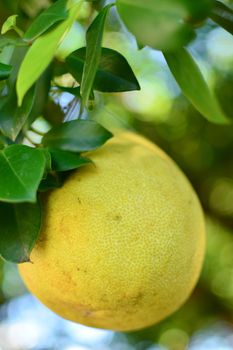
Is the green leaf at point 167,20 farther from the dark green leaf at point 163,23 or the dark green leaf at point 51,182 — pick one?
the dark green leaf at point 51,182

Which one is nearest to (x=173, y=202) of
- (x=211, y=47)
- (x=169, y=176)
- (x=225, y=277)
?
(x=169, y=176)

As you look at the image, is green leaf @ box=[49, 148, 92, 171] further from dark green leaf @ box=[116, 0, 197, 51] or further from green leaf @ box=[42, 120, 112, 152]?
dark green leaf @ box=[116, 0, 197, 51]

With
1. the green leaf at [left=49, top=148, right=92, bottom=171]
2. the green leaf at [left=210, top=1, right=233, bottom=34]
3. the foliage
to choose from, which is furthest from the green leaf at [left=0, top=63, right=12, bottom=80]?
the green leaf at [left=210, top=1, right=233, bottom=34]

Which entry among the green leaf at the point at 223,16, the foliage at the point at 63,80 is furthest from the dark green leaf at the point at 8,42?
the green leaf at the point at 223,16

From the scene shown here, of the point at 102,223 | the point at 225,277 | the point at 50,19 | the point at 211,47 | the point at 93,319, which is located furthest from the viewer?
the point at 225,277

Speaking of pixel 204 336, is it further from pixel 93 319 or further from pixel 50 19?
pixel 50 19

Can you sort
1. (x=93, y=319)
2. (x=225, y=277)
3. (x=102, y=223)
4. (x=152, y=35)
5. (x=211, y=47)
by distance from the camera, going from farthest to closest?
1. (x=225, y=277)
2. (x=211, y=47)
3. (x=93, y=319)
4. (x=102, y=223)
5. (x=152, y=35)

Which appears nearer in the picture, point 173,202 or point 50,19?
point 50,19
